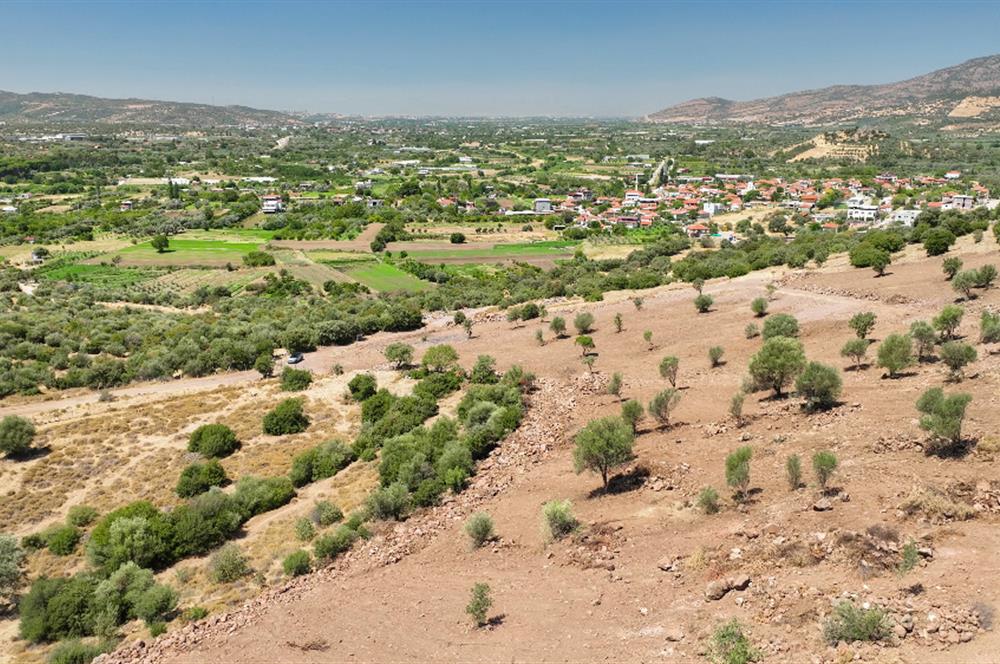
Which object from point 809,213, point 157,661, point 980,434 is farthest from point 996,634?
point 809,213

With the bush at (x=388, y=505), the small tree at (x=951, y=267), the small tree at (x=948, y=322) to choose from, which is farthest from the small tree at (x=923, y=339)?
the bush at (x=388, y=505)

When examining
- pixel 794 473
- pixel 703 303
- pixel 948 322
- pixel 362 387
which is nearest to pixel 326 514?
pixel 362 387

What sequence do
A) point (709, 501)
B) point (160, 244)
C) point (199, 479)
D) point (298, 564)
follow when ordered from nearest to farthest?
point (709, 501)
point (298, 564)
point (199, 479)
point (160, 244)

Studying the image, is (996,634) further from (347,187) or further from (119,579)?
(347,187)

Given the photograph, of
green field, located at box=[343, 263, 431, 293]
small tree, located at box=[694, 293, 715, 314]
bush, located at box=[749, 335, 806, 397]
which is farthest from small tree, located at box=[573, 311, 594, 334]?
green field, located at box=[343, 263, 431, 293]

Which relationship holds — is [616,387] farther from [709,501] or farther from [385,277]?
[385,277]
